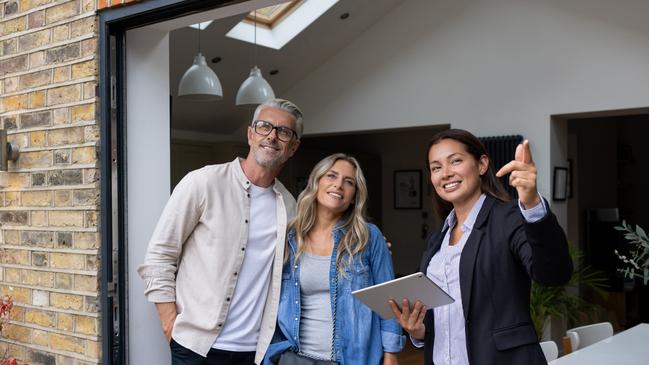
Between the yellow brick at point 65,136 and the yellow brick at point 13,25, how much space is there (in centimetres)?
47

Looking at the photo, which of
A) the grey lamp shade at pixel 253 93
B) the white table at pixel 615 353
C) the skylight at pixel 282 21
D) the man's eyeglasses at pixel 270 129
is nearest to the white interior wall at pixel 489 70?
the skylight at pixel 282 21

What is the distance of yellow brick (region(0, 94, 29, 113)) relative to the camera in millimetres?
2678

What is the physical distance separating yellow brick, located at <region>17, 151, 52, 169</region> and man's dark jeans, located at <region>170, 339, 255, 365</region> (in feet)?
2.88

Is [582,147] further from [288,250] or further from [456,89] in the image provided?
[288,250]

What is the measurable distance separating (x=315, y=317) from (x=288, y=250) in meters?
0.25

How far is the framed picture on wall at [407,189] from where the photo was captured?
36.5 feet

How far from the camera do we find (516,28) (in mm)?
6805

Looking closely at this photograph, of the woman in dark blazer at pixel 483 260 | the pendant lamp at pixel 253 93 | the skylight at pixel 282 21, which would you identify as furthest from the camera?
the skylight at pixel 282 21

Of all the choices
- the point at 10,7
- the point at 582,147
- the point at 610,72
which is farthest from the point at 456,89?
the point at 10,7

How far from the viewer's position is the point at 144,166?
253 centimetres

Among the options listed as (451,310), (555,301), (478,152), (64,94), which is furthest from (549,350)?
(555,301)

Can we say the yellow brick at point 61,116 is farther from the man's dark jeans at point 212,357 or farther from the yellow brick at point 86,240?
the man's dark jeans at point 212,357

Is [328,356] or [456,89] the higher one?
[456,89]

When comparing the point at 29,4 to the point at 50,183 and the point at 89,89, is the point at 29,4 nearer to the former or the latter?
the point at 89,89
